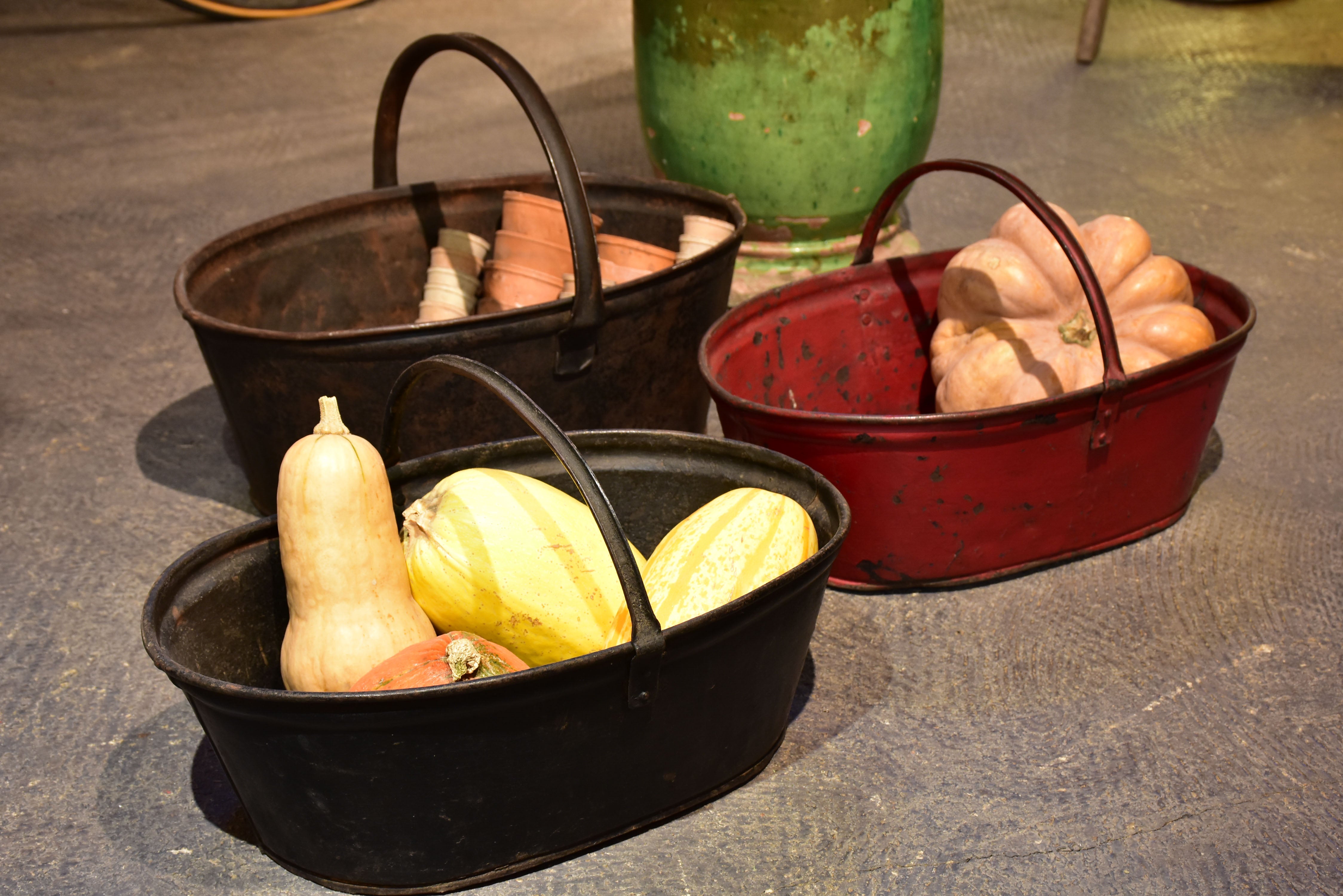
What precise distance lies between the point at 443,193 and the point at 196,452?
3.01ft

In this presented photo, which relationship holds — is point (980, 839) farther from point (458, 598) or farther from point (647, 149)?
point (647, 149)

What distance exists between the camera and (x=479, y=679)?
1398mm

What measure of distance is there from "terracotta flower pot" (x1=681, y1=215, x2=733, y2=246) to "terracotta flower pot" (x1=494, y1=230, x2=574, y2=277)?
32 cm

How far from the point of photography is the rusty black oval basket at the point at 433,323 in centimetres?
218

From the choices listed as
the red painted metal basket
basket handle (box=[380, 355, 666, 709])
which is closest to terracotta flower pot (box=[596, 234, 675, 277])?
the red painted metal basket

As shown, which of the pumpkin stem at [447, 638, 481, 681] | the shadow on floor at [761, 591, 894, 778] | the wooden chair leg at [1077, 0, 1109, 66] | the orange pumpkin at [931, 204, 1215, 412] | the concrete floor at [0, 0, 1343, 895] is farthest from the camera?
the wooden chair leg at [1077, 0, 1109, 66]

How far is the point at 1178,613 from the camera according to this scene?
213 cm

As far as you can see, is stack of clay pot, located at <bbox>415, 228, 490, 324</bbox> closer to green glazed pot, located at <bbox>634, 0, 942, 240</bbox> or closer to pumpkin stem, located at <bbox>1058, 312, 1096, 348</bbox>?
green glazed pot, located at <bbox>634, 0, 942, 240</bbox>

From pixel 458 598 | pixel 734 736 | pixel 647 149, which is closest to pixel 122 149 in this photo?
pixel 647 149

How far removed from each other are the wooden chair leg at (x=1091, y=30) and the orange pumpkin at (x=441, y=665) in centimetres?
553

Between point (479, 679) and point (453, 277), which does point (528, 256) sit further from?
point (479, 679)

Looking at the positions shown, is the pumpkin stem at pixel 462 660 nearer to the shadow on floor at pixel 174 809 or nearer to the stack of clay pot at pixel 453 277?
the shadow on floor at pixel 174 809

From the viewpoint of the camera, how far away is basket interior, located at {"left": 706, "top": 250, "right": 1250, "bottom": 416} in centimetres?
245

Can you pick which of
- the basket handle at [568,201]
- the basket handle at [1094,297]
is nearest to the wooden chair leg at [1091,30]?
→ the basket handle at [1094,297]
